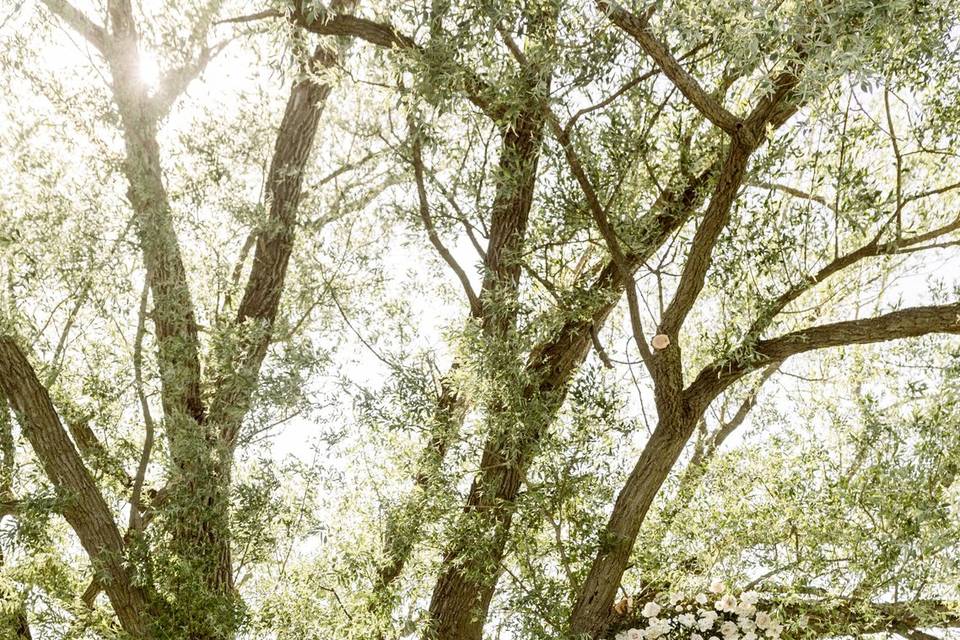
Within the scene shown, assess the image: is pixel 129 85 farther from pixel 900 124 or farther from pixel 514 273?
pixel 900 124

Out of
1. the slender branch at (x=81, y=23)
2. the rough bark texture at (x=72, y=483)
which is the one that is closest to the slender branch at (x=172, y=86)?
the slender branch at (x=81, y=23)

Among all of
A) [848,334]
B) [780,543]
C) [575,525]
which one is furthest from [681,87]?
[780,543]

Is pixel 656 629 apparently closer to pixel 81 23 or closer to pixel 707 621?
pixel 707 621

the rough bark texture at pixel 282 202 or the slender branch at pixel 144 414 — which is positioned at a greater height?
the rough bark texture at pixel 282 202

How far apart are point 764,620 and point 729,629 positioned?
0.24m

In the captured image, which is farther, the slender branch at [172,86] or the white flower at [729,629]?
the slender branch at [172,86]

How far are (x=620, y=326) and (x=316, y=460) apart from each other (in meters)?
3.28

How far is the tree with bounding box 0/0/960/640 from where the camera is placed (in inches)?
201

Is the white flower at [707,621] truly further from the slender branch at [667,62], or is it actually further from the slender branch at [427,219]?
the slender branch at [667,62]

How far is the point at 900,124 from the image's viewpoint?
7457 millimetres

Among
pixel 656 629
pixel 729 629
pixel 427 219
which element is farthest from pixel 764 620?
pixel 427 219

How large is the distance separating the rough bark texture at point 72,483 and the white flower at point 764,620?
4.25m

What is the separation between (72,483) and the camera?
620 centimetres

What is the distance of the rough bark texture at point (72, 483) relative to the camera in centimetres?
611
